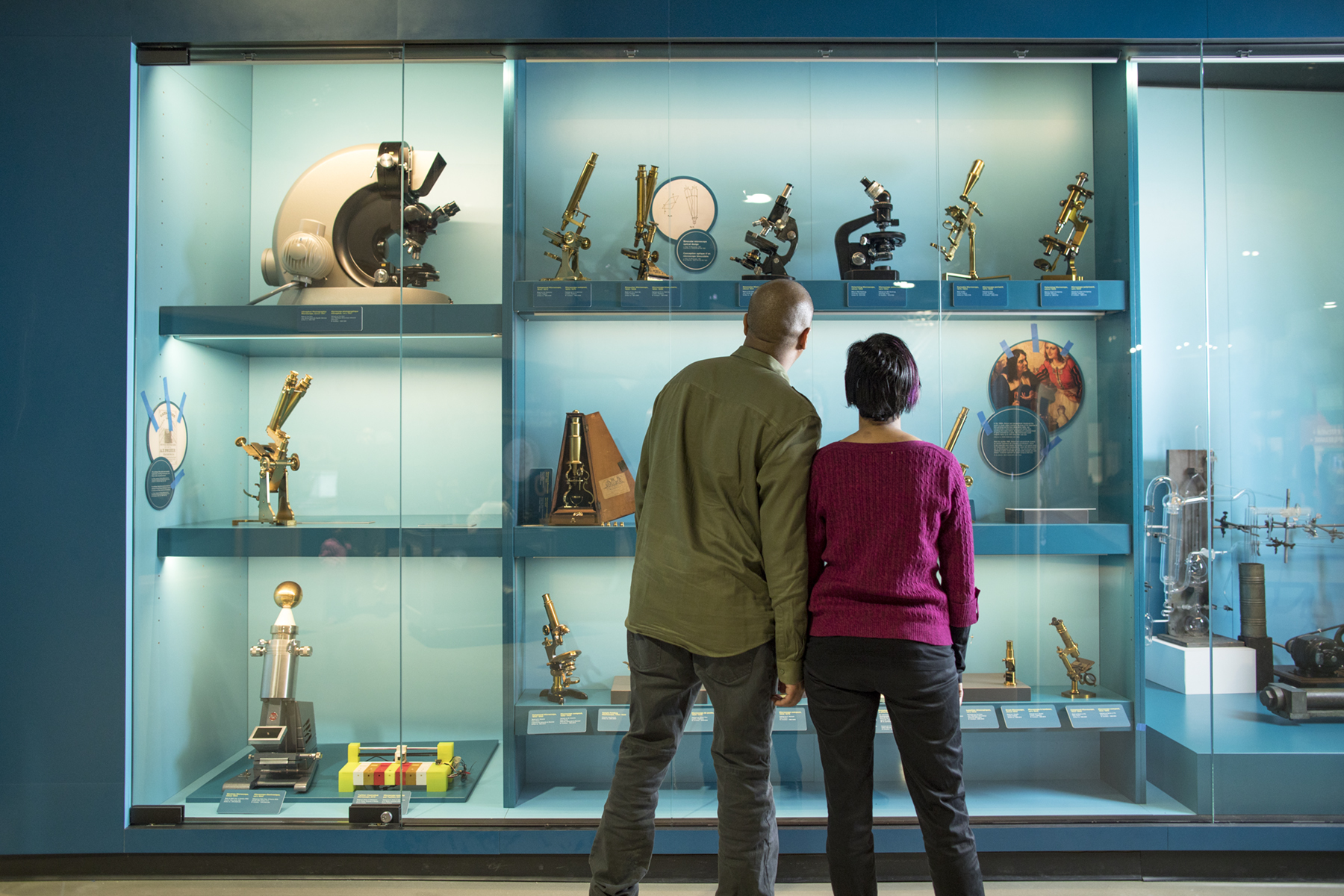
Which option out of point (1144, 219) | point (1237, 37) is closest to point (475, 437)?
point (1144, 219)

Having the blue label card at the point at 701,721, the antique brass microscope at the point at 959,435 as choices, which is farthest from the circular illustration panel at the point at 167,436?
the antique brass microscope at the point at 959,435

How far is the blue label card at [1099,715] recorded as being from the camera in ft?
7.90

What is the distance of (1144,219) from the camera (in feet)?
8.33

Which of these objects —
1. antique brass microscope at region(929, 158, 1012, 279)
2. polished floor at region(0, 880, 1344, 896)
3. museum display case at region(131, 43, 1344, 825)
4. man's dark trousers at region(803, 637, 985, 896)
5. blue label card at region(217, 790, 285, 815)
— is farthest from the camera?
antique brass microscope at region(929, 158, 1012, 279)

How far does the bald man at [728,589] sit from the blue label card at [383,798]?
89 centimetres

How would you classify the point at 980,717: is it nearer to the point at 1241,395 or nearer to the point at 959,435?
the point at 959,435

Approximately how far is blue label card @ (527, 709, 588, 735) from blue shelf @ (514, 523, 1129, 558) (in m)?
0.50

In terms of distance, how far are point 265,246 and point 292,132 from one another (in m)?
0.41

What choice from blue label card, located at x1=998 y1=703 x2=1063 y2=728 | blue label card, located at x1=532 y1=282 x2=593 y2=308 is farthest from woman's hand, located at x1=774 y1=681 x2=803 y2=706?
blue label card, located at x1=532 y1=282 x2=593 y2=308

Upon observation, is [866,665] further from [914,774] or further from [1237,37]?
[1237,37]

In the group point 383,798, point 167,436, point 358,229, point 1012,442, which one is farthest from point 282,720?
point 1012,442

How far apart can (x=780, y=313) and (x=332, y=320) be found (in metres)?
1.57

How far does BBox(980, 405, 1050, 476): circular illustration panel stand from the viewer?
2.56 m

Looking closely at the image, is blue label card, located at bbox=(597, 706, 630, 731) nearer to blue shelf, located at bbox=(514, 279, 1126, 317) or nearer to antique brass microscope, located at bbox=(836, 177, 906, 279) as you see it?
blue shelf, located at bbox=(514, 279, 1126, 317)
